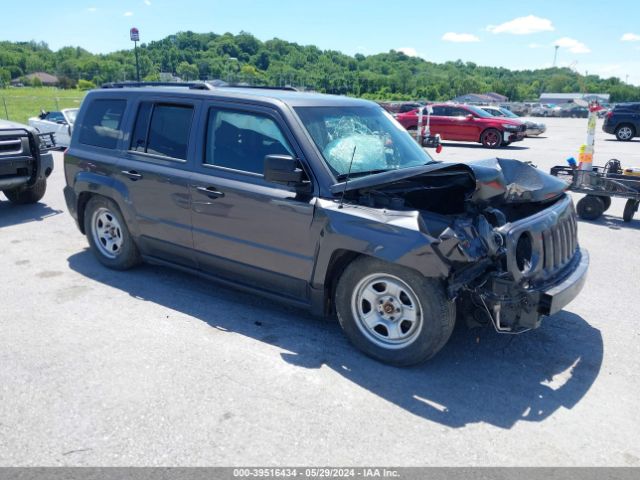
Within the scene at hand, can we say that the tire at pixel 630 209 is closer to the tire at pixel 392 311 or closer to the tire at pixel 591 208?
the tire at pixel 591 208

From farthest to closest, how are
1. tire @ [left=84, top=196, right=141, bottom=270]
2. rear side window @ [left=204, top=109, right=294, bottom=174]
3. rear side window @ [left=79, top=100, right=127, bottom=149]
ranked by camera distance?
1. tire @ [left=84, top=196, right=141, bottom=270]
2. rear side window @ [left=79, top=100, right=127, bottom=149]
3. rear side window @ [left=204, top=109, right=294, bottom=174]

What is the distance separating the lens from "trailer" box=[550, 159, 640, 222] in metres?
7.90

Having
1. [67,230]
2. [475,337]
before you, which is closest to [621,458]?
[475,337]

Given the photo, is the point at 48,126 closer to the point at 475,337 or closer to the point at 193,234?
the point at 193,234

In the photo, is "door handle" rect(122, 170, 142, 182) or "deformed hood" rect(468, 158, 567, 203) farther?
"door handle" rect(122, 170, 142, 182)

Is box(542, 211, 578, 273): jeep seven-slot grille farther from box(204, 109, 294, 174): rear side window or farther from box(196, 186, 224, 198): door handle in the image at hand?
box(196, 186, 224, 198): door handle

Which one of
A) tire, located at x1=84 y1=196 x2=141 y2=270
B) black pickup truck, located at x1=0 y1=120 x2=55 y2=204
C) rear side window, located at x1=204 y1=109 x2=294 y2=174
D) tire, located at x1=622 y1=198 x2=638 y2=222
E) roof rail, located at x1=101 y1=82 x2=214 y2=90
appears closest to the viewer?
rear side window, located at x1=204 y1=109 x2=294 y2=174

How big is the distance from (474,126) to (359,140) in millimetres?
17691

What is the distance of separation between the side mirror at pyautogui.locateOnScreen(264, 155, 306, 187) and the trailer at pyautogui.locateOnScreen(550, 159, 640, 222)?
5.52 m

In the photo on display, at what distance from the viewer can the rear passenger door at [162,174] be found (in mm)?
4727

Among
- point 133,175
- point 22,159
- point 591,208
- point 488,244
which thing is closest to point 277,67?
point 22,159

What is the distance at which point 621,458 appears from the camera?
2865 mm

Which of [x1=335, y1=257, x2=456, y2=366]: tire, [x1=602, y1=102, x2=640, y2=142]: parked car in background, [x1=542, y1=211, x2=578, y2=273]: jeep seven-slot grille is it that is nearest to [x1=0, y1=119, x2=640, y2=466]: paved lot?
[x1=335, y1=257, x2=456, y2=366]: tire

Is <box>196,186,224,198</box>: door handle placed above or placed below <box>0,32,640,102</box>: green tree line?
below
